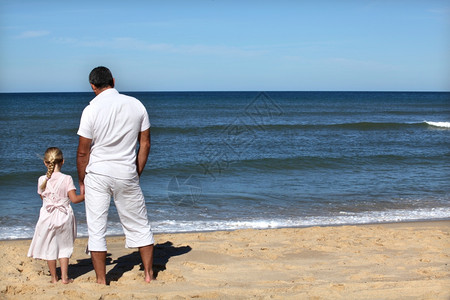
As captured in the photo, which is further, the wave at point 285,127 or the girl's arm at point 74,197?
the wave at point 285,127

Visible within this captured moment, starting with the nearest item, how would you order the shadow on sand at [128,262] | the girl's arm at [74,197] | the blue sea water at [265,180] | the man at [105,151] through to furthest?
the man at [105,151] < the girl's arm at [74,197] < the shadow on sand at [128,262] < the blue sea water at [265,180]

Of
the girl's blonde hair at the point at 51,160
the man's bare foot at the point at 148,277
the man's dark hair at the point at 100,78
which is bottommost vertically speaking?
the man's bare foot at the point at 148,277

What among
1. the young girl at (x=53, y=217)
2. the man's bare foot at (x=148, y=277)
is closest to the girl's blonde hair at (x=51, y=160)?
the young girl at (x=53, y=217)

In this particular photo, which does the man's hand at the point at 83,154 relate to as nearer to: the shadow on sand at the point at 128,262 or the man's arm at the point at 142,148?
the man's arm at the point at 142,148

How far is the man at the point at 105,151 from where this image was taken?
3764mm

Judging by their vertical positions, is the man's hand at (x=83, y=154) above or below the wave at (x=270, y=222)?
above

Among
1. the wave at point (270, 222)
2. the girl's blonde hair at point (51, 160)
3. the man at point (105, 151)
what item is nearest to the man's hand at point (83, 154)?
the man at point (105, 151)

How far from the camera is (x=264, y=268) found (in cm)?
465

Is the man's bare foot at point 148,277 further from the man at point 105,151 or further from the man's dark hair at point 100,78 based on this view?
the man's dark hair at point 100,78

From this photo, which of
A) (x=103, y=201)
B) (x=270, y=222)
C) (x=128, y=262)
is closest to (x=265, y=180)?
(x=270, y=222)

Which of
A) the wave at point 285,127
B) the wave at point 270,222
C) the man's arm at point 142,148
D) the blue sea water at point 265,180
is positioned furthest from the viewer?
the wave at point 285,127

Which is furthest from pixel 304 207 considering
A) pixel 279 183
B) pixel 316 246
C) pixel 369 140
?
pixel 369 140

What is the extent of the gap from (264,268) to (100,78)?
2.28m

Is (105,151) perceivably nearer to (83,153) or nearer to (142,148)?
(83,153)
